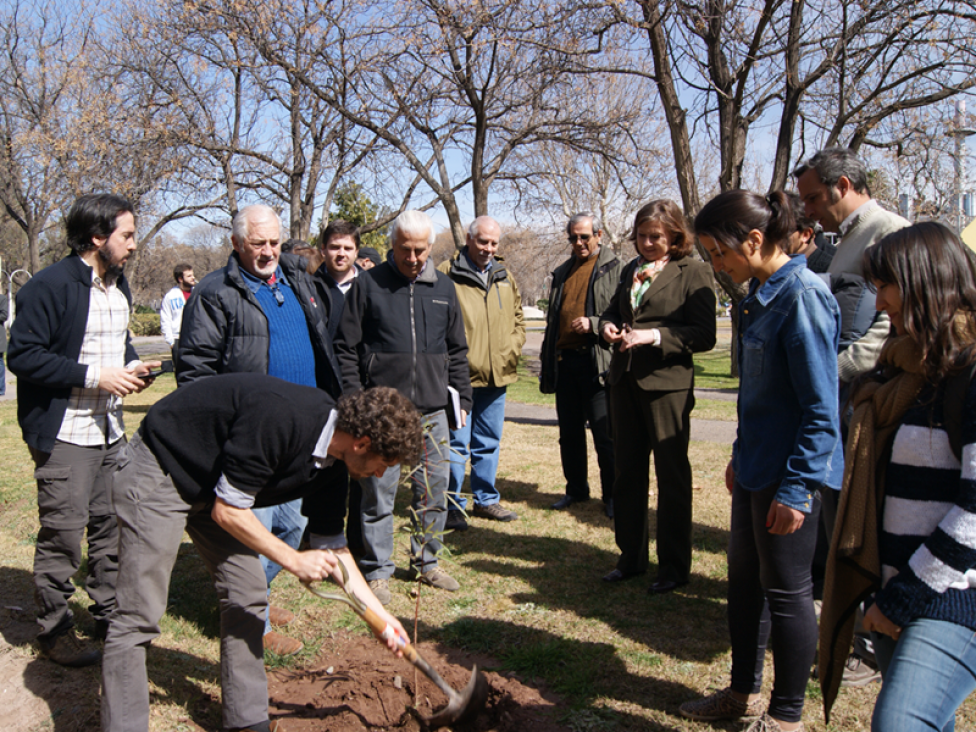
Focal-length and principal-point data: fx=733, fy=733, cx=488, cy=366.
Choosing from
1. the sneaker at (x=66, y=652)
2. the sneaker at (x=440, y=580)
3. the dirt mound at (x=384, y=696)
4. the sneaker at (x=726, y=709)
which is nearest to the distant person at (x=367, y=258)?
the sneaker at (x=440, y=580)

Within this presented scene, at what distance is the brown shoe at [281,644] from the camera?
135 inches

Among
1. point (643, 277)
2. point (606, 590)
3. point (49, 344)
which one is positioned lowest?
point (606, 590)

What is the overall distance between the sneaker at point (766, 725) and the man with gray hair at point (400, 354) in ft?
6.26

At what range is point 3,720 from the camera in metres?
2.97

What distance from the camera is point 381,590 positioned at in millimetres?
3980

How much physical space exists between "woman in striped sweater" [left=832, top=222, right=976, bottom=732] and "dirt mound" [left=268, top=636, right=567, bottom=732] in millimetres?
1524

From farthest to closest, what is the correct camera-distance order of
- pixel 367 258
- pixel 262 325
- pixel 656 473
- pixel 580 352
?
pixel 367 258 → pixel 580 352 → pixel 656 473 → pixel 262 325

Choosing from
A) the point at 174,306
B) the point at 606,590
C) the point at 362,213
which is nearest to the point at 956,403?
the point at 606,590

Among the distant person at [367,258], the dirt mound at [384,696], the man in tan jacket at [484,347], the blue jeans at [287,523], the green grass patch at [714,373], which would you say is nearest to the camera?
the dirt mound at [384,696]

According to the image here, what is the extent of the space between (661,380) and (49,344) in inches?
116

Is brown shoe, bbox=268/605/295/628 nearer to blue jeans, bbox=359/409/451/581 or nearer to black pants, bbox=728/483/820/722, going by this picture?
blue jeans, bbox=359/409/451/581

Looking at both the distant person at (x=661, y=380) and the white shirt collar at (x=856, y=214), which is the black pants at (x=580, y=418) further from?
the white shirt collar at (x=856, y=214)

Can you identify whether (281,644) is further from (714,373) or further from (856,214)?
(714,373)

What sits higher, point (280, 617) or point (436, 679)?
point (436, 679)
